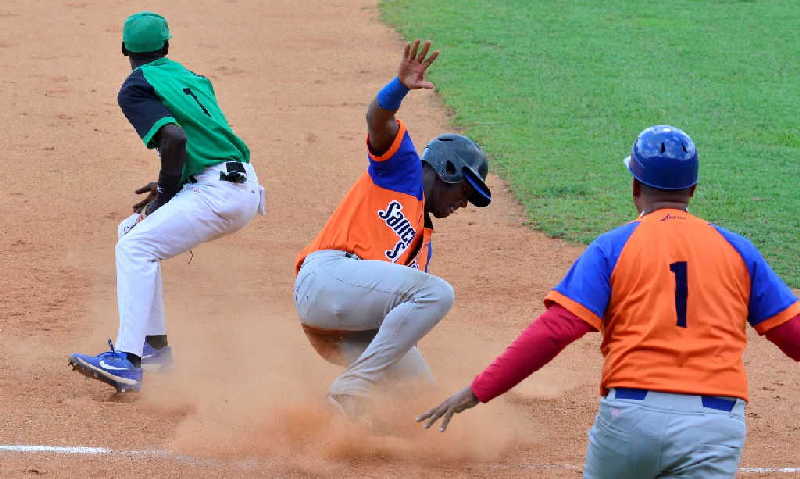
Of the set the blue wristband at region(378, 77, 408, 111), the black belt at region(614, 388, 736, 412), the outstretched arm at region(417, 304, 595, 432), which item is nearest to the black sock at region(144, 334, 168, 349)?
the blue wristband at region(378, 77, 408, 111)

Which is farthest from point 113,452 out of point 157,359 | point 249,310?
point 249,310

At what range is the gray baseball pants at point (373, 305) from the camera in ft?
18.8

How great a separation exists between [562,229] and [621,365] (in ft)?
20.9

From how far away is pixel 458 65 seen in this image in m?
16.6

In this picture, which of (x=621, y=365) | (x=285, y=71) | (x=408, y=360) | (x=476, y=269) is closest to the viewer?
(x=621, y=365)

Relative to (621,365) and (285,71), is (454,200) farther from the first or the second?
(285,71)

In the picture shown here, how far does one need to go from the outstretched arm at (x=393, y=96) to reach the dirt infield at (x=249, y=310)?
1.37 meters

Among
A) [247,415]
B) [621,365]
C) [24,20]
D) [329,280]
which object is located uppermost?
[621,365]

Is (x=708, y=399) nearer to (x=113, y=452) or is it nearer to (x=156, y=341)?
(x=113, y=452)

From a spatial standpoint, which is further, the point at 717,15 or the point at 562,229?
the point at 717,15

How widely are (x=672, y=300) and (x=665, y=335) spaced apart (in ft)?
0.40

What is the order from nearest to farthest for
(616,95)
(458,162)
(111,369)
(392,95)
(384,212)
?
1. (392,95)
2. (384,212)
3. (458,162)
4. (111,369)
5. (616,95)

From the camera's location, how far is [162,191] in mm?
6727

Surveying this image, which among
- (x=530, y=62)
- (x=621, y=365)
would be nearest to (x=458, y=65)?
(x=530, y=62)
